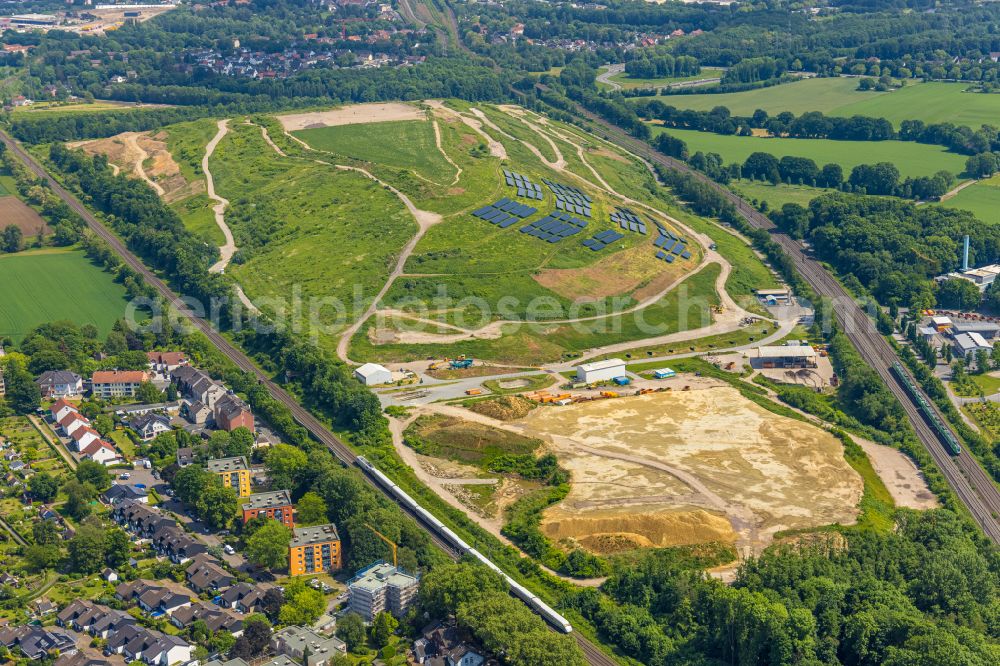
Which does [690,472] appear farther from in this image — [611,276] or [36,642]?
[36,642]

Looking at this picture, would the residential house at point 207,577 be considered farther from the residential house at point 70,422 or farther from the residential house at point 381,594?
the residential house at point 70,422

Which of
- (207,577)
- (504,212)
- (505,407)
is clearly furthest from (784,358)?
Answer: (207,577)

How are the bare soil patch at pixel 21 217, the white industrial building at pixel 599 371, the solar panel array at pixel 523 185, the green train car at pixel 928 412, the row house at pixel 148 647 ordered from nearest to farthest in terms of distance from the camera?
the row house at pixel 148 647
the green train car at pixel 928 412
the white industrial building at pixel 599 371
the solar panel array at pixel 523 185
the bare soil patch at pixel 21 217

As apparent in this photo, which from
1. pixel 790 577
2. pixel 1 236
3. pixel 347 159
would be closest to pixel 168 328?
pixel 1 236

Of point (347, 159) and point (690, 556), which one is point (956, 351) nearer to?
point (690, 556)

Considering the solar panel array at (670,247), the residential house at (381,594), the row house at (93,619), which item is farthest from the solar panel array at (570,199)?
the row house at (93,619)
